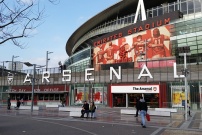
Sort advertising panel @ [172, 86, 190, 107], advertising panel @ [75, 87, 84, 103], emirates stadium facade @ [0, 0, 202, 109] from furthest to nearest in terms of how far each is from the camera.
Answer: advertising panel @ [75, 87, 84, 103] → emirates stadium facade @ [0, 0, 202, 109] → advertising panel @ [172, 86, 190, 107]

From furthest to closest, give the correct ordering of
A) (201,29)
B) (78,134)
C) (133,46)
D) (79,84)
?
1. (133,46)
2. (79,84)
3. (201,29)
4. (78,134)

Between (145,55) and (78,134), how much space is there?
3963 cm

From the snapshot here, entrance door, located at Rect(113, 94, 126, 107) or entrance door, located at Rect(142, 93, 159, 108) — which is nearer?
entrance door, located at Rect(142, 93, 159, 108)

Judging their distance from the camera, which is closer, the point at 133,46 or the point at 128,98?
the point at 128,98

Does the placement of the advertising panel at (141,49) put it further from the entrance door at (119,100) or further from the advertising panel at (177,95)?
the entrance door at (119,100)

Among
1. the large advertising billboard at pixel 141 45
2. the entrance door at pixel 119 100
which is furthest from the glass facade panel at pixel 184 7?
the entrance door at pixel 119 100

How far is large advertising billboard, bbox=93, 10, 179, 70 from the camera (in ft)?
162

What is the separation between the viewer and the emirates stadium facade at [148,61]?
39.9m

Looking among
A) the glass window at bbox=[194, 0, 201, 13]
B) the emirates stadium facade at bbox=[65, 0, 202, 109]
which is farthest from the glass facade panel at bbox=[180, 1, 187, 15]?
the glass window at bbox=[194, 0, 201, 13]

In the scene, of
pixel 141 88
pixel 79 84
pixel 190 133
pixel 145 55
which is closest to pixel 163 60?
pixel 145 55

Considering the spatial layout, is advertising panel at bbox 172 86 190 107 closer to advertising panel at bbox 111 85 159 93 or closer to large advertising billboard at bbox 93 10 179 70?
advertising panel at bbox 111 85 159 93

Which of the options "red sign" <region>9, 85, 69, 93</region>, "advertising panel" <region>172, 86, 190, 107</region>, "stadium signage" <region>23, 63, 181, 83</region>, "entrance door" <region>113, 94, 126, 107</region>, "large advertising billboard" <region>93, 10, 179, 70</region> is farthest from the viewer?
"red sign" <region>9, 85, 69, 93</region>

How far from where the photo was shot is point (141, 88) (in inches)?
1641

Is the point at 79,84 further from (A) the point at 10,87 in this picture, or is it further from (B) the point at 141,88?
(A) the point at 10,87
